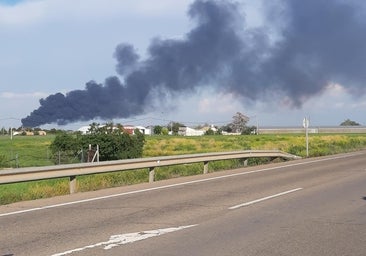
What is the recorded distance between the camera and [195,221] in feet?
33.4

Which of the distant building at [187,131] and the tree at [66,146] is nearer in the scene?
Result: the tree at [66,146]

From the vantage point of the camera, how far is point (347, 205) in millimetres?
12242

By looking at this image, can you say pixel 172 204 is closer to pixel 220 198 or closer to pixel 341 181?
pixel 220 198

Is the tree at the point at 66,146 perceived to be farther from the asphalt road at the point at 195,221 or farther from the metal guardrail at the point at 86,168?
the asphalt road at the point at 195,221

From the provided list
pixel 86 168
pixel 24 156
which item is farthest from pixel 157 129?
pixel 86 168

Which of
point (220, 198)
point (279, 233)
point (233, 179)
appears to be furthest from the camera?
point (233, 179)

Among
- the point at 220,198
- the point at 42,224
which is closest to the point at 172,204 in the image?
→ the point at 220,198

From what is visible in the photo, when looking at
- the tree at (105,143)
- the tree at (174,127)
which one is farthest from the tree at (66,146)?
the tree at (174,127)

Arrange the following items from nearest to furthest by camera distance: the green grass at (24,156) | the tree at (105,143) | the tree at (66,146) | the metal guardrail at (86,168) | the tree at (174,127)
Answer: the metal guardrail at (86,168) < the green grass at (24,156) < the tree at (105,143) < the tree at (66,146) < the tree at (174,127)

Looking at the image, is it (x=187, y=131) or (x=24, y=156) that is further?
(x=187, y=131)

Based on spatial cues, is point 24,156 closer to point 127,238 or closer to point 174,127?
point 127,238

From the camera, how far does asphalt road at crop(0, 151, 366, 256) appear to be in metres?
7.92

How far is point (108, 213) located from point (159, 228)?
2.10m

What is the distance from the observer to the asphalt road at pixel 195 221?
7.92 metres
